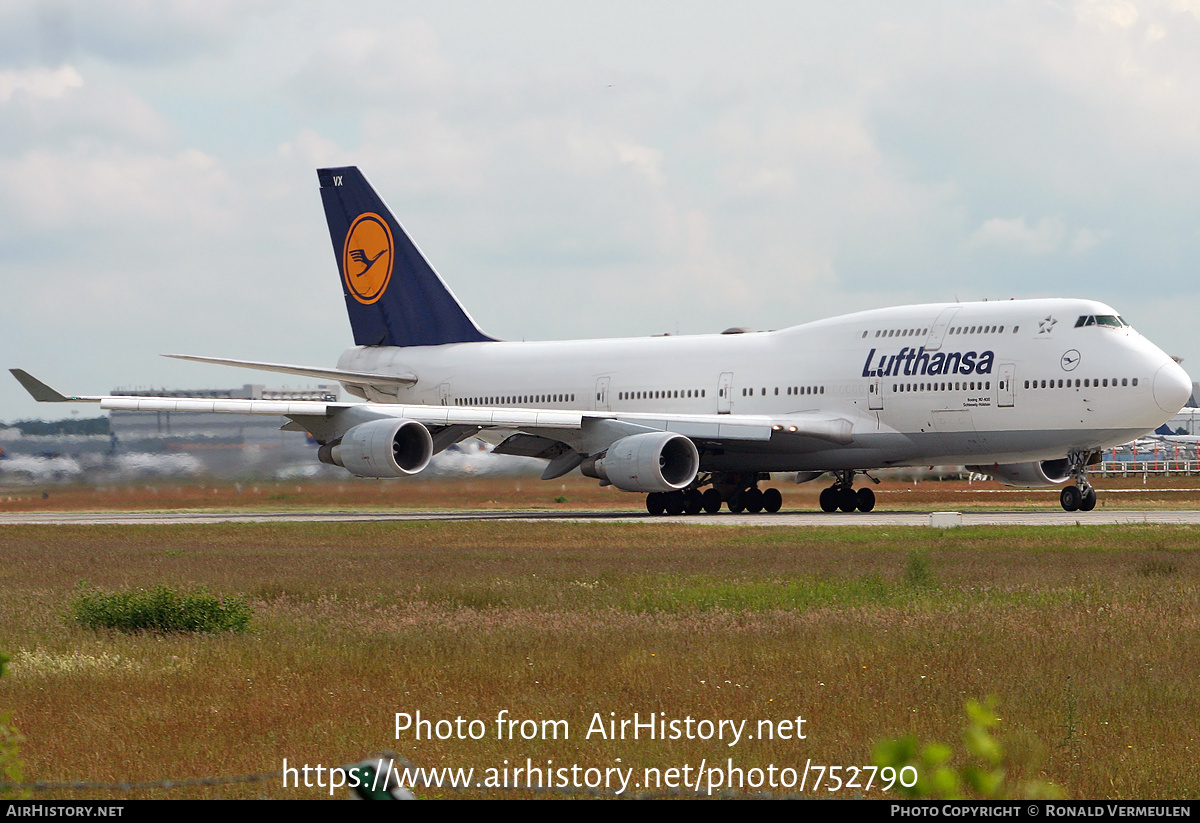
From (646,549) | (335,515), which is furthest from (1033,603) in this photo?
(335,515)

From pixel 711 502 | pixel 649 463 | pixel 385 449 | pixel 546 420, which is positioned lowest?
pixel 711 502

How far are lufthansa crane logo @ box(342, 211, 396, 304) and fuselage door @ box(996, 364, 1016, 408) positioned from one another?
65.2 feet

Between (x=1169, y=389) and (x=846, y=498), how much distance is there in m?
8.40

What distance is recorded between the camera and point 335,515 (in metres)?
36.4

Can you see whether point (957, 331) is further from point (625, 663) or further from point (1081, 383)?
point (625, 663)

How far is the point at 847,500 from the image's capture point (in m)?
34.8

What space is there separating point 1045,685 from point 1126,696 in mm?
559

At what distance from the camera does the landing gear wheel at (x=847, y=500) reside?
1372 inches

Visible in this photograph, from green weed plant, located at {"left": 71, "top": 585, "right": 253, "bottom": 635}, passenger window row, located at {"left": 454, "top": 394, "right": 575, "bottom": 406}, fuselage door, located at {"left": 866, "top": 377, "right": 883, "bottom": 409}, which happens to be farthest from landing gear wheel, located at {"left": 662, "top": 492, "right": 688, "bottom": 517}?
green weed plant, located at {"left": 71, "top": 585, "right": 253, "bottom": 635}

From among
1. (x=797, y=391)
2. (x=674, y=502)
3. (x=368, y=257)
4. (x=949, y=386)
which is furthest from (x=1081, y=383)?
(x=368, y=257)

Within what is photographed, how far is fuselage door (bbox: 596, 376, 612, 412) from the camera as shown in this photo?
37156mm

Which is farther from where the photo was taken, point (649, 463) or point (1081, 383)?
point (649, 463)

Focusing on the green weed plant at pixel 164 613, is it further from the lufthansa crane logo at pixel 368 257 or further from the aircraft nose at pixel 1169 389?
the lufthansa crane logo at pixel 368 257

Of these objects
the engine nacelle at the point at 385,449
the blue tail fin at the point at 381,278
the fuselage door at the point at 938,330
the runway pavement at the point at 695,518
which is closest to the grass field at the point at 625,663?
the runway pavement at the point at 695,518
